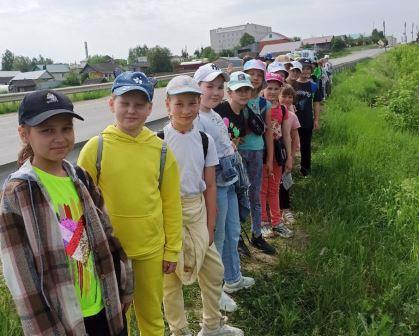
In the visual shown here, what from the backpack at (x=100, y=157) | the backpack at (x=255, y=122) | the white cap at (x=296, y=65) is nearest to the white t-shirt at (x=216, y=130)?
the backpack at (x=100, y=157)

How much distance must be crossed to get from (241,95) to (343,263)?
61.7 inches

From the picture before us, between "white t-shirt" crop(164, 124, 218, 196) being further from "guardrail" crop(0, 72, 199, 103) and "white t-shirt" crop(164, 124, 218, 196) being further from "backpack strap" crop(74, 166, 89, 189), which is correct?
"guardrail" crop(0, 72, 199, 103)

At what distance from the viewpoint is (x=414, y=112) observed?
10.2 m

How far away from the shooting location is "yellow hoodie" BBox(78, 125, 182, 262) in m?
1.97

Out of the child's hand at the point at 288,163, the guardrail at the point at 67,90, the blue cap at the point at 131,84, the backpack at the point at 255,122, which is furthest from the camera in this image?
the guardrail at the point at 67,90

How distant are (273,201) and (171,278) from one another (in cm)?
201

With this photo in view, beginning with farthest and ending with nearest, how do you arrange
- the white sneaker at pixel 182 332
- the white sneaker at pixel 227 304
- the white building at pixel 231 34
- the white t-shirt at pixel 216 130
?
the white building at pixel 231 34 → the white sneaker at pixel 227 304 → the white t-shirt at pixel 216 130 → the white sneaker at pixel 182 332

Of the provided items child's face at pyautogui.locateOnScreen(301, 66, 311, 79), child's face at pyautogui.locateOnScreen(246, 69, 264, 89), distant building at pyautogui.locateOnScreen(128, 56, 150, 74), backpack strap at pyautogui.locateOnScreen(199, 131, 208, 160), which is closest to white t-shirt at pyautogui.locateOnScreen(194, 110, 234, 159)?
backpack strap at pyautogui.locateOnScreen(199, 131, 208, 160)

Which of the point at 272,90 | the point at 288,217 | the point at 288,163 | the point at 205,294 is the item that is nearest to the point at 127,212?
the point at 205,294

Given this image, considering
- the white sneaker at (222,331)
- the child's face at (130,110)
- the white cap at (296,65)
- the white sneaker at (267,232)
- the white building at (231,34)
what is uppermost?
the white building at (231,34)

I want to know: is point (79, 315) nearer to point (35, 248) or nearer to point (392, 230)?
point (35, 248)

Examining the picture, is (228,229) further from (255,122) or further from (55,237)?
(55,237)

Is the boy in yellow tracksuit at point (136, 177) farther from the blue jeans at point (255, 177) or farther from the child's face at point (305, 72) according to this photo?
the child's face at point (305, 72)

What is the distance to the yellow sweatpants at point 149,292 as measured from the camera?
83.2 inches
